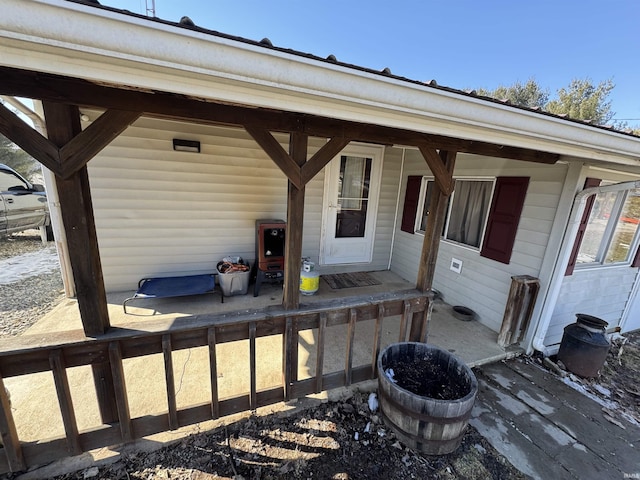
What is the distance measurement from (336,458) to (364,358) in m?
1.06

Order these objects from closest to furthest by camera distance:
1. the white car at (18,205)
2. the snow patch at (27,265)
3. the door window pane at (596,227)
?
1. the door window pane at (596,227)
2. the snow patch at (27,265)
3. the white car at (18,205)

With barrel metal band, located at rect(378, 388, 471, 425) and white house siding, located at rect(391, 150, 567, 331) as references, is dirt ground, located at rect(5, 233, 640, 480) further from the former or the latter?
white house siding, located at rect(391, 150, 567, 331)

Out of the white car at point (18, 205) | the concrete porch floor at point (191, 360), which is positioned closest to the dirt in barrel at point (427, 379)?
the concrete porch floor at point (191, 360)

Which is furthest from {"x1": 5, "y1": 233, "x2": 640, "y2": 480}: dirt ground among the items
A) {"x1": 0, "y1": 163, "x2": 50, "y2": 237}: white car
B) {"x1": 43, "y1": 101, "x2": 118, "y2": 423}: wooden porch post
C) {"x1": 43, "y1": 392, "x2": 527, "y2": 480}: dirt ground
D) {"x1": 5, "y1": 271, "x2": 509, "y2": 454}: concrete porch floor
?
{"x1": 0, "y1": 163, "x2": 50, "y2": 237}: white car

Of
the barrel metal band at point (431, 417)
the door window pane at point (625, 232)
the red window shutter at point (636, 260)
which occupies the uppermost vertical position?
the door window pane at point (625, 232)

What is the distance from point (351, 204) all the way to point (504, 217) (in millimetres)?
2245

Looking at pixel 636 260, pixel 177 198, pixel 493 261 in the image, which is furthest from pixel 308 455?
pixel 636 260

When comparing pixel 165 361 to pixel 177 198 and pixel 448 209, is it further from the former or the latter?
pixel 448 209

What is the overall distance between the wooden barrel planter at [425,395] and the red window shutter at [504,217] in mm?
1787

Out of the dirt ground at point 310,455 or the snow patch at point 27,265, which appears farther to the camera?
the snow patch at point 27,265

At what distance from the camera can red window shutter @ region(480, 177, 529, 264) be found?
121 inches

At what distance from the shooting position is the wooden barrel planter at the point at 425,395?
1.73 meters

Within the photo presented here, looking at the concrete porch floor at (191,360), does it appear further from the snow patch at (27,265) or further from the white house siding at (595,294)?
the snow patch at (27,265)

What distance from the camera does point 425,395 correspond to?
1.94 metres
